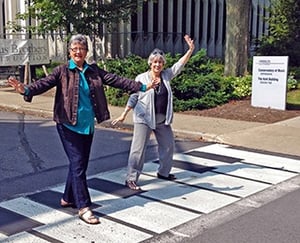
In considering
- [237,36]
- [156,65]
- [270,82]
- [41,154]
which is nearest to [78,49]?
[156,65]

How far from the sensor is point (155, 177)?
708 cm

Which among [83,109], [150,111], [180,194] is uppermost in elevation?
[83,109]

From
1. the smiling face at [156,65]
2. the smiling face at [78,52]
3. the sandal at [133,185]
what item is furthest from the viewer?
the sandal at [133,185]

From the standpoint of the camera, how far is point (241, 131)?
10.5m

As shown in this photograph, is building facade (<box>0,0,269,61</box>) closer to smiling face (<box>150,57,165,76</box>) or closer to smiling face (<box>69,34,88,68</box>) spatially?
smiling face (<box>150,57,165,76</box>)

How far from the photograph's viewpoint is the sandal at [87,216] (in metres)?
5.18

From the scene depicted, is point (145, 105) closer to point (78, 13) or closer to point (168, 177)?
point (168, 177)

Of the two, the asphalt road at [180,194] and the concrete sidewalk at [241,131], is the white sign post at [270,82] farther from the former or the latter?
the asphalt road at [180,194]

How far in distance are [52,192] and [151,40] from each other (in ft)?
75.4

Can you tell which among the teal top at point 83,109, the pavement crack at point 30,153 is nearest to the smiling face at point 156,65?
the teal top at point 83,109

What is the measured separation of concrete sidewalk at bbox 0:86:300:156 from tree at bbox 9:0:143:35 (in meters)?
5.28

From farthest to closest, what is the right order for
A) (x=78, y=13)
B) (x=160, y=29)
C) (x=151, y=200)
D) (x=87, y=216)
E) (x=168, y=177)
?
(x=160, y=29), (x=78, y=13), (x=168, y=177), (x=151, y=200), (x=87, y=216)

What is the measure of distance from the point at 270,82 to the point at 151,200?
810cm

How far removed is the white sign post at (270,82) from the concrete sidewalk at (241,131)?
3.89 feet
